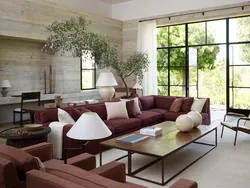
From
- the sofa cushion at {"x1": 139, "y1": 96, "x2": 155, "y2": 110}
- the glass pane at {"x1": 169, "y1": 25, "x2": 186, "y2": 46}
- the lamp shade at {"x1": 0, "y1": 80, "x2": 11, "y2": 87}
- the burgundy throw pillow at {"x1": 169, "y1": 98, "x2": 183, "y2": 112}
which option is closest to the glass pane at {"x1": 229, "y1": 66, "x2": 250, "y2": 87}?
the glass pane at {"x1": 169, "y1": 25, "x2": 186, "y2": 46}

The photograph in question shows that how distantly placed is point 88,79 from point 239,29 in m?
4.95

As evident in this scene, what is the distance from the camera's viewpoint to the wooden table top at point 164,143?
3307 millimetres

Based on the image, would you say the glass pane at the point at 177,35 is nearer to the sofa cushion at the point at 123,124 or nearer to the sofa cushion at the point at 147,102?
the sofa cushion at the point at 147,102

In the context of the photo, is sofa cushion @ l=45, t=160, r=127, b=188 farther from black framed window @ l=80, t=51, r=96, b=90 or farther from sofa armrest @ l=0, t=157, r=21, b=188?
black framed window @ l=80, t=51, r=96, b=90

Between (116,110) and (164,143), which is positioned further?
(116,110)

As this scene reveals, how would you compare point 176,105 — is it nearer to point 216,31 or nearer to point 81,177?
point 216,31

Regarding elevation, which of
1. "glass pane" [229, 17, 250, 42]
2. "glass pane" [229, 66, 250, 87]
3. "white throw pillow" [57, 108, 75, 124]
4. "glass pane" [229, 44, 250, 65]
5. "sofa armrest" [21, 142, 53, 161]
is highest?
"glass pane" [229, 17, 250, 42]

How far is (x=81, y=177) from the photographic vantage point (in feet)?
5.48

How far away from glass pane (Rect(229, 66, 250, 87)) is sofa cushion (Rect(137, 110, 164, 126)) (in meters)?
3.08

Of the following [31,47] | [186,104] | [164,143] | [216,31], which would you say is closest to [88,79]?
[31,47]

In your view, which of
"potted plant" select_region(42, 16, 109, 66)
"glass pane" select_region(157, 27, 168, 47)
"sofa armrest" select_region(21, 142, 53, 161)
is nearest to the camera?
"sofa armrest" select_region(21, 142, 53, 161)

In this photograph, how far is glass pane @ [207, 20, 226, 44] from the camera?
8.06 m

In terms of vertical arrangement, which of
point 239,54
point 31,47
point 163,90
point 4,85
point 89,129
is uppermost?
point 31,47

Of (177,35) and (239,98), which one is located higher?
(177,35)
